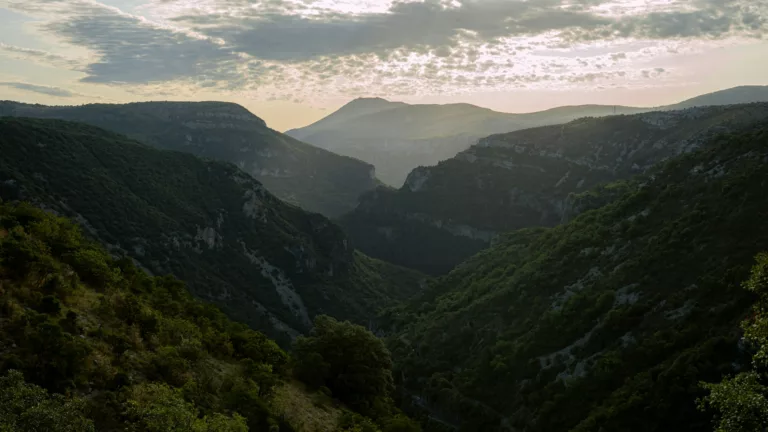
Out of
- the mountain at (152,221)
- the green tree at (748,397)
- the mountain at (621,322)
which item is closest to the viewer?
the green tree at (748,397)

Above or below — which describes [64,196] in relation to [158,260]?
above

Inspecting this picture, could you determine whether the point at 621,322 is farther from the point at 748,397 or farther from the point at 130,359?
the point at 130,359

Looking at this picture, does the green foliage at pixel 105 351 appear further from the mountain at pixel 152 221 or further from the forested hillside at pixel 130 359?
the mountain at pixel 152 221

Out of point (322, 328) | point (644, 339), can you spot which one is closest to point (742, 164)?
point (644, 339)

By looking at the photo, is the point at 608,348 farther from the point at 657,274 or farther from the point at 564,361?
the point at 657,274

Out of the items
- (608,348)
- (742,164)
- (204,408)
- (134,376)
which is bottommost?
(608,348)

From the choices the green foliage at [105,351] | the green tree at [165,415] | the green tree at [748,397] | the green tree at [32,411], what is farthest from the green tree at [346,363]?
the green tree at [748,397]
